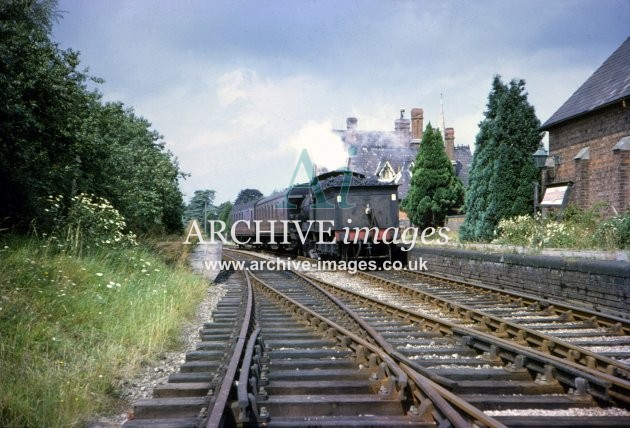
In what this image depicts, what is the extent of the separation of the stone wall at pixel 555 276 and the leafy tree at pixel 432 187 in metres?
17.0

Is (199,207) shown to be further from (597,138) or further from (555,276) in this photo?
(555,276)

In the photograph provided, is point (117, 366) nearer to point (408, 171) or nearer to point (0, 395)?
point (0, 395)

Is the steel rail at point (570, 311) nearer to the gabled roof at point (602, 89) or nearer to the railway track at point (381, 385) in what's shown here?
the railway track at point (381, 385)

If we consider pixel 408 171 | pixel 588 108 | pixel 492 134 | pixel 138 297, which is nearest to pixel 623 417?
pixel 138 297

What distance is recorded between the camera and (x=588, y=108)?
17.9 meters

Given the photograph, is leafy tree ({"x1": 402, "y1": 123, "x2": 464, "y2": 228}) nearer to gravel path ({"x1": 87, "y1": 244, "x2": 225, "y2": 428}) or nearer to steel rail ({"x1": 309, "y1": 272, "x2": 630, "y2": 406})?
gravel path ({"x1": 87, "y1": 244, "x2": 225, "y2": 428})

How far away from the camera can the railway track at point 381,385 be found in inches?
143

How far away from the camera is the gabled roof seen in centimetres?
1700

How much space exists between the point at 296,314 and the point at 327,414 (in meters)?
4.31

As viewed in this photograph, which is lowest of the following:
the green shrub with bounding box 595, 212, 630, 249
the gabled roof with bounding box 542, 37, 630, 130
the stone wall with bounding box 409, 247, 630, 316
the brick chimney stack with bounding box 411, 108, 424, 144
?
the stone wall with bounding box 409, 247, 630, 316

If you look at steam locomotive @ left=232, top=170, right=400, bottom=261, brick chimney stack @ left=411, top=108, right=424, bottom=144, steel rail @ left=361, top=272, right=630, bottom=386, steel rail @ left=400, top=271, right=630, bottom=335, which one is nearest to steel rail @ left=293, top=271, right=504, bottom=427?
steel rail @ left=361, top=272, right=630, bottom=386

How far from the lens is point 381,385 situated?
431 cm

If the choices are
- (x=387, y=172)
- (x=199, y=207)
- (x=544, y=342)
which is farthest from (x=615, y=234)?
(x=199, y=207)

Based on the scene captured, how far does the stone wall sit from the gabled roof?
304 inches
